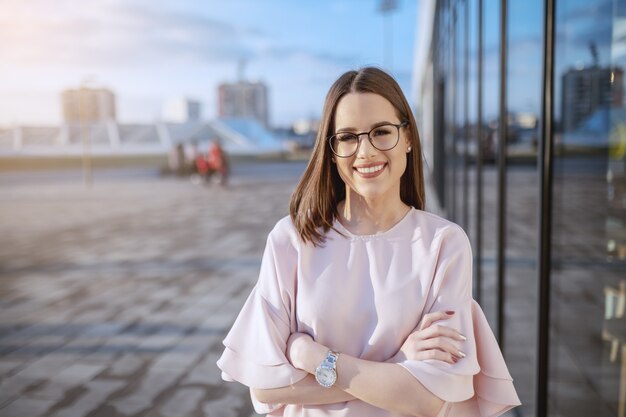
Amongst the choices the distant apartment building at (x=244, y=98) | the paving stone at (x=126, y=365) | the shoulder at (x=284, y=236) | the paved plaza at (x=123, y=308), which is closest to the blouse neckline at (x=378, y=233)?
the shoulder at (x=284, y=236)

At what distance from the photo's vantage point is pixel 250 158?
147 ft

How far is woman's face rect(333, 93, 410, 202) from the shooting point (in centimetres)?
130

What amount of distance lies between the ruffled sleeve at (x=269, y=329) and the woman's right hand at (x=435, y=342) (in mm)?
247

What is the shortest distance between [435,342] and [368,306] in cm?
16

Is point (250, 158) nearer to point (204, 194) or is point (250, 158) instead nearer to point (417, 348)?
point (204, 194)

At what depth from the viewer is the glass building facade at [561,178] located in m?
2.44

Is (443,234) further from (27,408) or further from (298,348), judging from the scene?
(27,408)

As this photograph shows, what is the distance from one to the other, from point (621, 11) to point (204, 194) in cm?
1689

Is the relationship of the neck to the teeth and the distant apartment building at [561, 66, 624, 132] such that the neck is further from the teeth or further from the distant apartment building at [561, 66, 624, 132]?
the distant apartment building at [561, 66, 624, 132]

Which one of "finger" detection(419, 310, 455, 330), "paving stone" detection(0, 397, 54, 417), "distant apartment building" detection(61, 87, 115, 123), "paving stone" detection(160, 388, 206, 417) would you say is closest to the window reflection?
"finger" detection(419, 310, 455, 330)

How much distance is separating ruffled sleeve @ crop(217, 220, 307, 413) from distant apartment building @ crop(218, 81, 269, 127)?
284 ft

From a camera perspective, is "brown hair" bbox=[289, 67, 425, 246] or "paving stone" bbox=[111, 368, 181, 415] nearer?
"brown hair" bbox=[289, 67, 425, 246]

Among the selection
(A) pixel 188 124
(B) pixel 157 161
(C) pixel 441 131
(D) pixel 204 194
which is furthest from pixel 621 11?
(A) pixel 188 124

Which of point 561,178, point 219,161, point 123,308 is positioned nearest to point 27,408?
point 123,308
